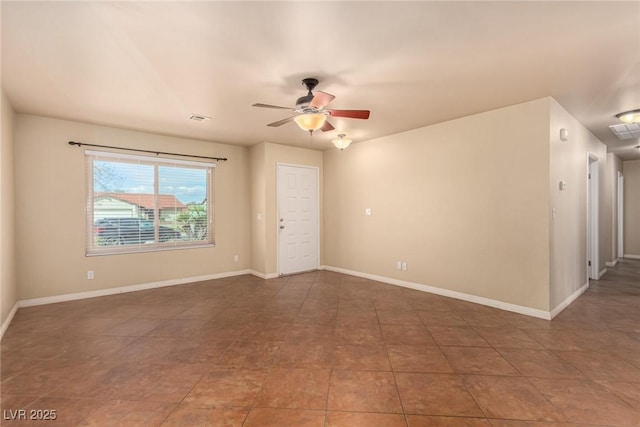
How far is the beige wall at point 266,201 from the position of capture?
575 cm

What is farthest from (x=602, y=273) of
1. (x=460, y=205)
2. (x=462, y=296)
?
(x=460, y=205)

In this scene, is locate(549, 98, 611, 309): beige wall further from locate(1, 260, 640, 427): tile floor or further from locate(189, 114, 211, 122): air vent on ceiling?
locate(189, 114, 211, 122): air vent on ceiling

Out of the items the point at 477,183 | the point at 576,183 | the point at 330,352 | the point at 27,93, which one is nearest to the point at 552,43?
the point at 477,183

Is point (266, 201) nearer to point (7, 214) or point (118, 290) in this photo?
point (118, 290)

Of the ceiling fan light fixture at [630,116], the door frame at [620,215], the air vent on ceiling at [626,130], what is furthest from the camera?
the door frame at [620,215]

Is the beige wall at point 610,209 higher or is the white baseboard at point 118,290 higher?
the beige wall at point 610,209

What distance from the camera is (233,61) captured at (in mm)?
2617

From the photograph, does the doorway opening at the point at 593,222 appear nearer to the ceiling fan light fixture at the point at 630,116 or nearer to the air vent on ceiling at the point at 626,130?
the air vent on ceiling at the point at 626,130

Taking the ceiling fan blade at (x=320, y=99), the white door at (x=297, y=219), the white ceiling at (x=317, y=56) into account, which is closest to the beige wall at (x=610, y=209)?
the white ceiling at (x=317, y=56)

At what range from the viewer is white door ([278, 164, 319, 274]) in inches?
236

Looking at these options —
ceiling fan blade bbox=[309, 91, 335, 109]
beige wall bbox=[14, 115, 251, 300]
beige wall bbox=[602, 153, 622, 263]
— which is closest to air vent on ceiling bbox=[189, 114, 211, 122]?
beige wall bbox=[14, 115, 251, 300]

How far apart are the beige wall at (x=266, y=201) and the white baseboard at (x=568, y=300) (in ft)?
14.2

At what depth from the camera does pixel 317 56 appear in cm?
252

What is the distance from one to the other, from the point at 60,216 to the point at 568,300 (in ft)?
23.5
